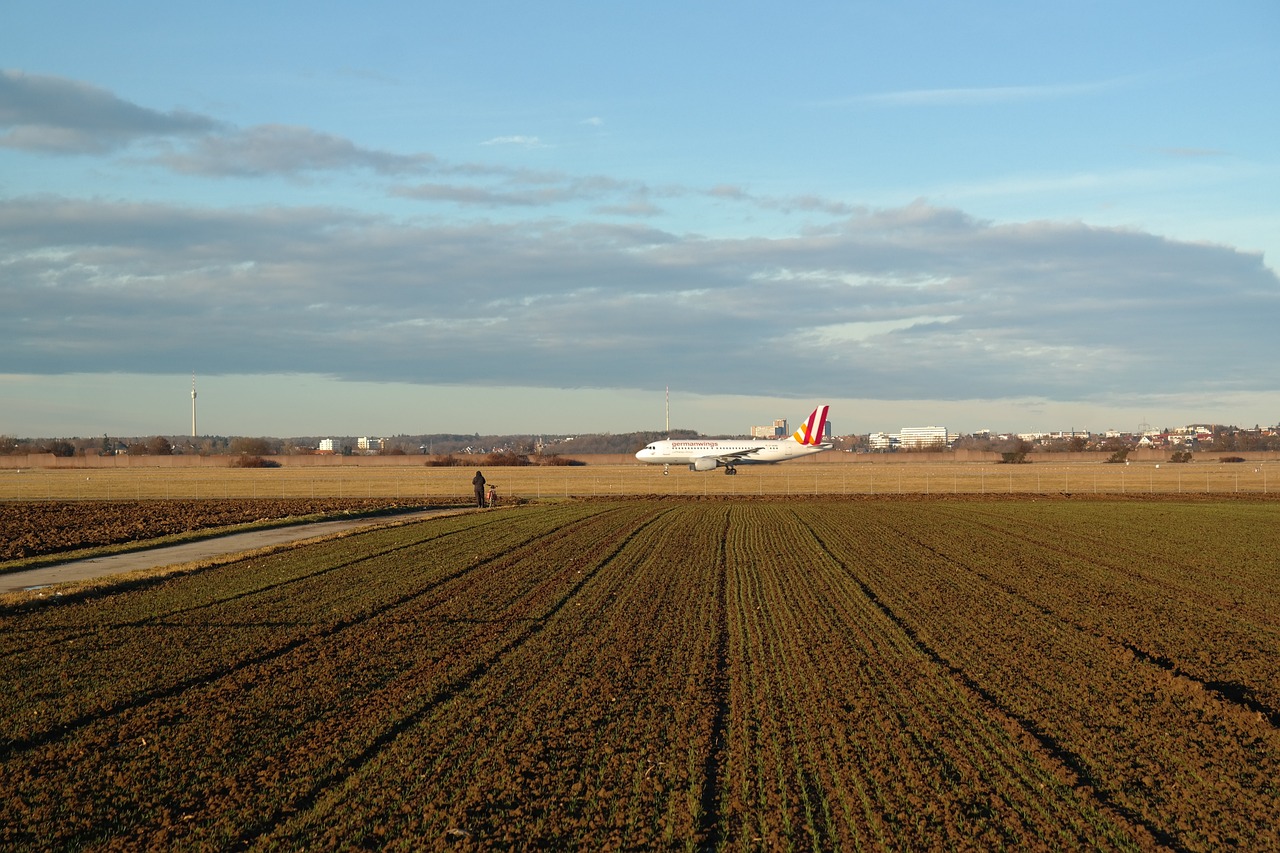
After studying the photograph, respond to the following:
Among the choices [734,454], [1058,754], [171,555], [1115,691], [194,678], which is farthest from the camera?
[734,454]

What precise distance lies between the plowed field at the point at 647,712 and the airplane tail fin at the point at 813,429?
66.3 m

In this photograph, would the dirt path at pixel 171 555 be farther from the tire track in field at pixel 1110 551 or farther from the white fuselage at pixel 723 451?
the white fuselage at pixel 723 451

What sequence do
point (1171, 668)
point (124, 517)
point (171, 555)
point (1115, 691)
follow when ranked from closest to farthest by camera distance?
point (1115, 691) → point (1171, 668) → point (171, 555) → point (124, 517)

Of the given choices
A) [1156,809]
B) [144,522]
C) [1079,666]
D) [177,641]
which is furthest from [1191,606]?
[144,522]

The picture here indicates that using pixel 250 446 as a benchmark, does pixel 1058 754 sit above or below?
below

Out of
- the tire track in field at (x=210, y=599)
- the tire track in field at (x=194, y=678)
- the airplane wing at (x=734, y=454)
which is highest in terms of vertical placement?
the airplane wing at (x=734, y=454)

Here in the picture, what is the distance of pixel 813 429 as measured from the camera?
289 ft

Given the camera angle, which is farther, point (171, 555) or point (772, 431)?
point (772, 431)

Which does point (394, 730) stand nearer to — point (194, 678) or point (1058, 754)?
point (194, 678)

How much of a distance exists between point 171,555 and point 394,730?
18225 mm

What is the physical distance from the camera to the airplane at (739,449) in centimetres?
8362

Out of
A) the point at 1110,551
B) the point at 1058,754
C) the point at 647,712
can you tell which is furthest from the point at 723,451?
the point at 1058,754

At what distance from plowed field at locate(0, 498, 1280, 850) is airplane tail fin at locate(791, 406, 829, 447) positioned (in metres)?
66.3

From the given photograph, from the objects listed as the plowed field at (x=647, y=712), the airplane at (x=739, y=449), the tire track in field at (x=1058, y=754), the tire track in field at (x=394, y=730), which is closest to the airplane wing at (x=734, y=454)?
the airplane at (x=739, y=449)
